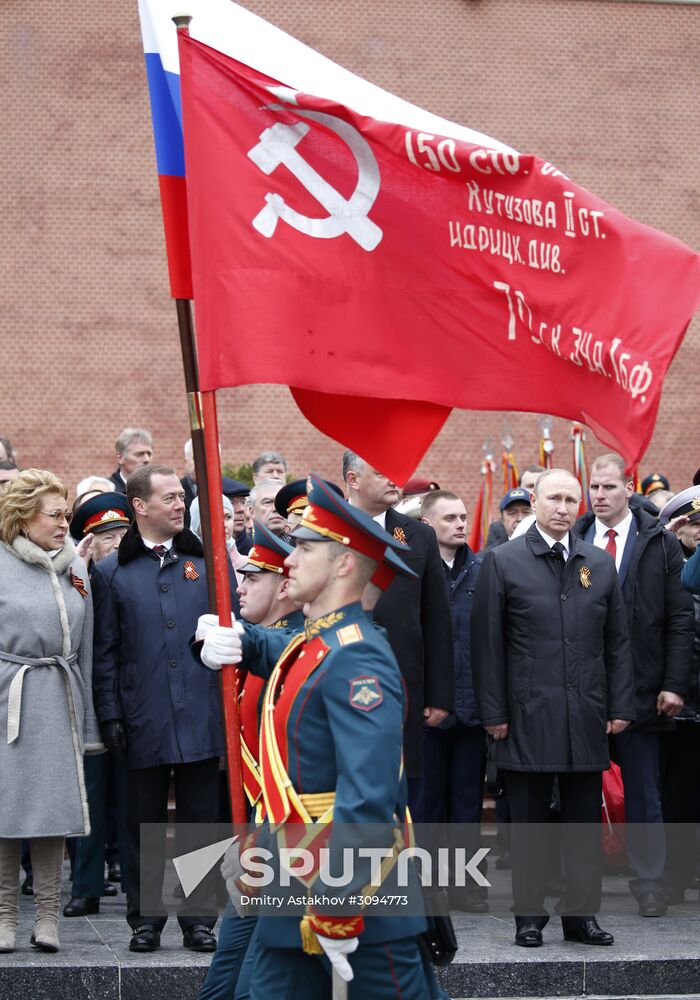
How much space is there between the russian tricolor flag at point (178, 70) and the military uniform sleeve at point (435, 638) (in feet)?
8.53

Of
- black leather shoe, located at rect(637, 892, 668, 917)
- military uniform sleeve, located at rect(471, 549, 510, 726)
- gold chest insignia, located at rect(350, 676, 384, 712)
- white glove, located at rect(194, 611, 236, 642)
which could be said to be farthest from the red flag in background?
gold chest insignia, located at rect(350, 676, 384, 712)

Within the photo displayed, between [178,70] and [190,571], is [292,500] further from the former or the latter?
[178,70]

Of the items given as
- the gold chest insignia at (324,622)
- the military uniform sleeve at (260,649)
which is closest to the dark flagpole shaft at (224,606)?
the military uniform sleeve at (260,649)

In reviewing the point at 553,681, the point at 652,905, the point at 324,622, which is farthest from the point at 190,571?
the point at 324,622

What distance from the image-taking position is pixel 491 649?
7.12m

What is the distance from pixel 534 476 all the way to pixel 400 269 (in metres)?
5.70

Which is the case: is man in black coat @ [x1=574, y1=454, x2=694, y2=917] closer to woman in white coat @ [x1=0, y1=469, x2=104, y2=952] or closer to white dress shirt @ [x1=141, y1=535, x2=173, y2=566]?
white dress shirt @ [x1=141, y1=535, x2=173, y2=566]

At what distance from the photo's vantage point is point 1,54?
20469 millimetres

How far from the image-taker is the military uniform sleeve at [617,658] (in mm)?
7203

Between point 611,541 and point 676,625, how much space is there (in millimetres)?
588

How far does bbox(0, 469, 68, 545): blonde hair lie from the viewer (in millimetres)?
6594

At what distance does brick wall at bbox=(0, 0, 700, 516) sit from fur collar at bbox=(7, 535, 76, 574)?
1371 cm

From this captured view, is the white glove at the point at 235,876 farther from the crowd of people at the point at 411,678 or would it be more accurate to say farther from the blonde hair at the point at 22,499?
the blonde hair at the point at 22,499

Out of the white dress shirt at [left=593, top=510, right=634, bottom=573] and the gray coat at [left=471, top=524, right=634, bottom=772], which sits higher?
the white dress shirt at [left=593, top=510, right=634, bottom=573]
